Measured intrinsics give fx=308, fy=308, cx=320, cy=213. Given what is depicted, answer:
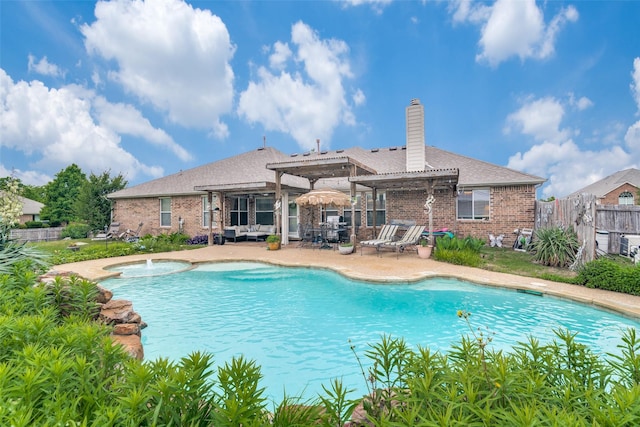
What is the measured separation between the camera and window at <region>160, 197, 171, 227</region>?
1944 centimetres

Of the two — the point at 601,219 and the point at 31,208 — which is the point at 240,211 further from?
the point at 31,208

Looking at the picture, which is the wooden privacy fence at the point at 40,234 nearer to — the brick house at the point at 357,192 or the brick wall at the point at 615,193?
the brick house at the point at 357,192

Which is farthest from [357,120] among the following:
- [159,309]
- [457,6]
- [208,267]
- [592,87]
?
[159,309]

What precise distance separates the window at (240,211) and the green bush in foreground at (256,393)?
16.9 metres

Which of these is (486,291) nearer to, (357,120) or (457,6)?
(457,6)

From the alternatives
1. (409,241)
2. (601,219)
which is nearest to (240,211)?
(409,241)

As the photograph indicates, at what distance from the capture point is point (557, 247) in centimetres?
930

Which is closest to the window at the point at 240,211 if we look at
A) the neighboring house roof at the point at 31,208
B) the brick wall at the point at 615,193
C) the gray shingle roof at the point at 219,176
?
the gray shingle roof at the point at 219,176

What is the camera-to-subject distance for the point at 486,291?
7383 mm

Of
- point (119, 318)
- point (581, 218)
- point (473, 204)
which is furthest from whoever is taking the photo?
point (473, 204)

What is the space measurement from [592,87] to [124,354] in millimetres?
18967

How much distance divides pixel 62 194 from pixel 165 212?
30.5m

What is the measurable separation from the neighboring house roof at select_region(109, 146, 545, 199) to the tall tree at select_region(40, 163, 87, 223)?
2281 cm

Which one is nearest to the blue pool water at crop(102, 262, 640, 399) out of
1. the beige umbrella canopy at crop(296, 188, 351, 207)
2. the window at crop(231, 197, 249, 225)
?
the beige umbrella canopy at crop(296, 188, 351, 207)
